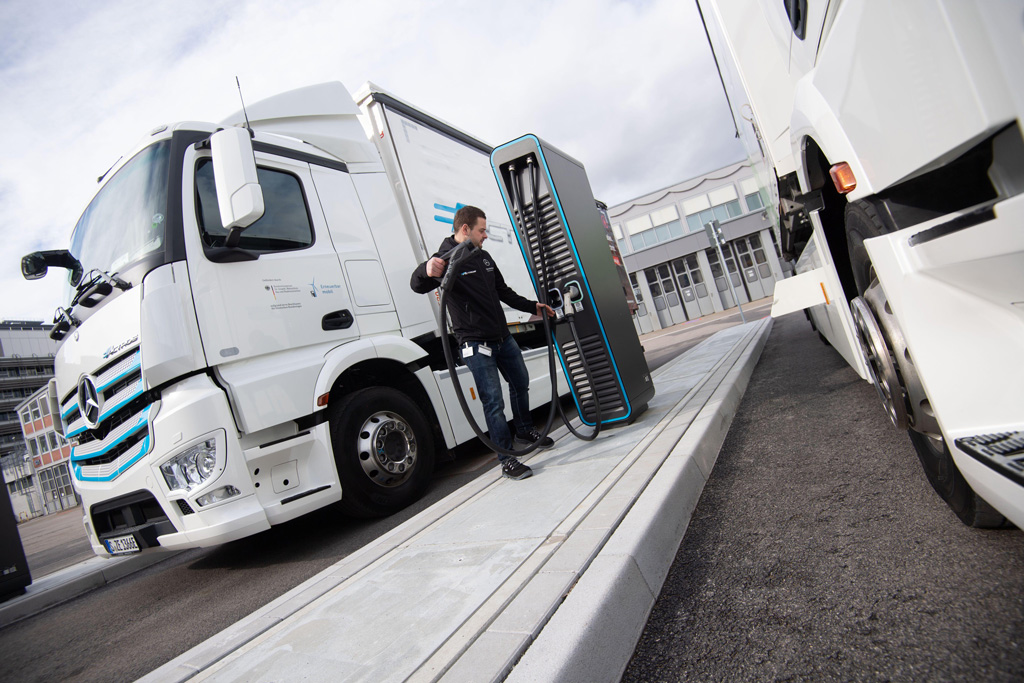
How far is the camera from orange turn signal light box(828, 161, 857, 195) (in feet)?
5.37

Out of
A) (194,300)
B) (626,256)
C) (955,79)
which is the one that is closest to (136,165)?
(194,300)

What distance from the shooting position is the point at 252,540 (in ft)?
15.1

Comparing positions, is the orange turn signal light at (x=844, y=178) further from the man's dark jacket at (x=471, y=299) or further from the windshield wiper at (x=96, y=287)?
the windshield wiper at (x=96, y=287)

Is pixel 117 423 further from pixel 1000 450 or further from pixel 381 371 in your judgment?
pixel 1000 450

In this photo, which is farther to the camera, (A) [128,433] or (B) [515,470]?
(B) [515,470]

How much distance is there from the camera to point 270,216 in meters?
3.84

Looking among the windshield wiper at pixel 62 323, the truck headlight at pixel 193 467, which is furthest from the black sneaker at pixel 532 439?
the windshield wiper at pixel 62 323

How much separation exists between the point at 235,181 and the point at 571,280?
7.76 feet

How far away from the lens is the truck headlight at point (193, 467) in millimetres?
3059

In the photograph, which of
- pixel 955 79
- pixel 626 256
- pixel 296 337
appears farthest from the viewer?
pixel 626 256

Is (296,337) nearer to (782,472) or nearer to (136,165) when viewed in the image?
(136,165)

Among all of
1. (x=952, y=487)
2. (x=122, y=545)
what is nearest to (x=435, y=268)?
(x=122, y=545)

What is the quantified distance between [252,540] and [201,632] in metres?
2.08

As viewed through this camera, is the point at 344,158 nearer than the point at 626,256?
Yes
